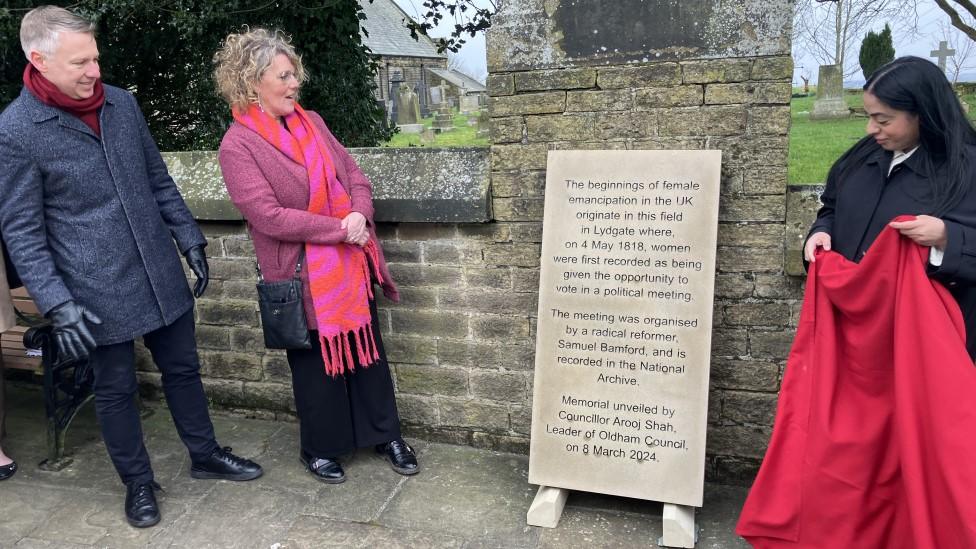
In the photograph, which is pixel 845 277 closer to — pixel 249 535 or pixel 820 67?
pixel 249 535

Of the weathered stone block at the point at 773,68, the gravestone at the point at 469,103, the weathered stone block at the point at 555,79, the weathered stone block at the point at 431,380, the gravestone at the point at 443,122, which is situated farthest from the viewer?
the gravestone at the point at 469,103

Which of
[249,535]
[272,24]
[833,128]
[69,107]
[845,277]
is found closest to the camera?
[845,277]

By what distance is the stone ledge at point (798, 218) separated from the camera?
2.99 m

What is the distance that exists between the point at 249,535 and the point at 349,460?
2.20ft

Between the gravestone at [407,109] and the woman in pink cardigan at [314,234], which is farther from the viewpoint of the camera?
the gravestone at [407,109]

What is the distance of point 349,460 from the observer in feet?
12.0

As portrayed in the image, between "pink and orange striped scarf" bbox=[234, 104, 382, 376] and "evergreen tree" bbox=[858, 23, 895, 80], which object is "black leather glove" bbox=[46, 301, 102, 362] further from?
"evergreen tree" bbox=[858, 23, 895, 80]

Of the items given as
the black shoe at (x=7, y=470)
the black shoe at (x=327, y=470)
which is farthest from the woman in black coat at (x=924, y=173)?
the black shoe at (x=7, y=470)

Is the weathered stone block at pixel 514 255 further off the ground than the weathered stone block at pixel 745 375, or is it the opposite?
the weathered stone block at pixel 514 255

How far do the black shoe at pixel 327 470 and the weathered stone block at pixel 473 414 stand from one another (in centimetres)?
57

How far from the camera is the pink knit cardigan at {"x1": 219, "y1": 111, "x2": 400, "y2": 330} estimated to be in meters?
3.04

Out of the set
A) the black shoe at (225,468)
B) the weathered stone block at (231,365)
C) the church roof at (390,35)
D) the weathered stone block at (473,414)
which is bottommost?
the black shoe at (225,468)

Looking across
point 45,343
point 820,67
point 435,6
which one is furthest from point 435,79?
point 45,343

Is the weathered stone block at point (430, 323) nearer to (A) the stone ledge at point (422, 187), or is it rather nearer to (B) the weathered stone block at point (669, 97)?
(A) the stone ledge at point (422, 187)
